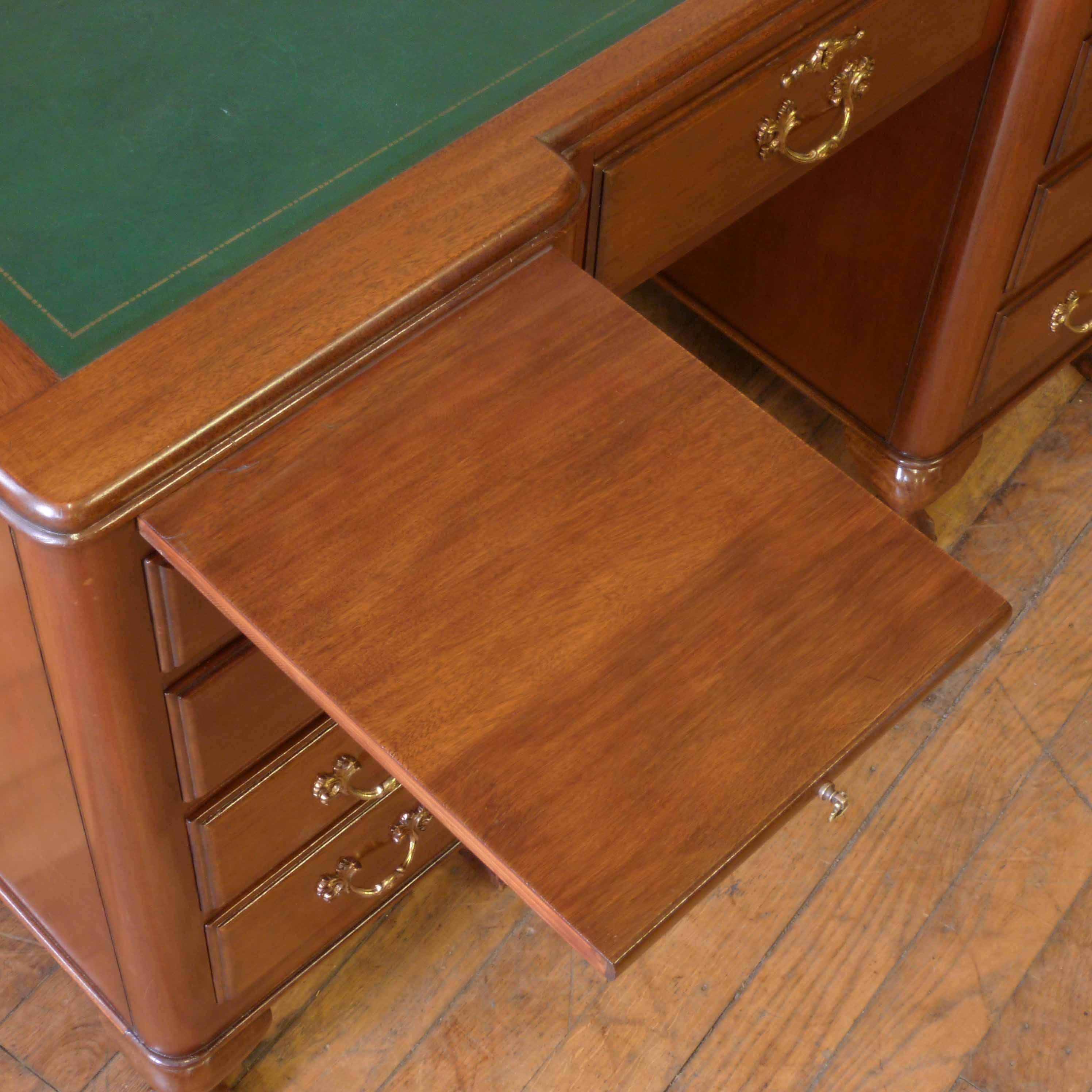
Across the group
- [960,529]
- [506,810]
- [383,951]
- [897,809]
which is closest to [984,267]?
[960,529]

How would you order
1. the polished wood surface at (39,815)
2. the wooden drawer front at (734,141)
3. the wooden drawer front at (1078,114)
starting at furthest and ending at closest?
the wooden drawer front at (1078,114) < the wooden drawer front at (734,141) < the polished wood surface at (39,815)

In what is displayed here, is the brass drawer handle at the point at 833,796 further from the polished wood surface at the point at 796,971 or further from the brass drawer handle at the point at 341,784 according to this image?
the polished wood surface at the point at 796,971

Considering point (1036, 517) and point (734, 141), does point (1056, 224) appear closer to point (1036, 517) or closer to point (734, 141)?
point (1036, 517)

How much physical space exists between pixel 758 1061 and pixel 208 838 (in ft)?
2.21

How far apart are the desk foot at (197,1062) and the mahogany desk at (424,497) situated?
7 centimetres

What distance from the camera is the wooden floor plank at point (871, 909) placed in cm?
152

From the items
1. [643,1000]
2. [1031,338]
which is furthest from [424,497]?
[1031,338]

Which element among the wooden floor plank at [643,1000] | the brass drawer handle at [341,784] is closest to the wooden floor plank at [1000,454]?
the wooden floor plank at [643,1000]

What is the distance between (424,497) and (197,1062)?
0.74 m

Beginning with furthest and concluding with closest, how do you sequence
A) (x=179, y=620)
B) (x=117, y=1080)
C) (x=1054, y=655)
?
(x=1054, y=655) → (x=117, y=1080) → (x=179, y=620)

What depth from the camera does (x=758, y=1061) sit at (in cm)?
152

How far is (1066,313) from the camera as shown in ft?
5.85

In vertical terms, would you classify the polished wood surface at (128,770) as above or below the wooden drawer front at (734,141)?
below

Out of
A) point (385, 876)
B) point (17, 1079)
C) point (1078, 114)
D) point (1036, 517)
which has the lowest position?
point (17, 1079)
